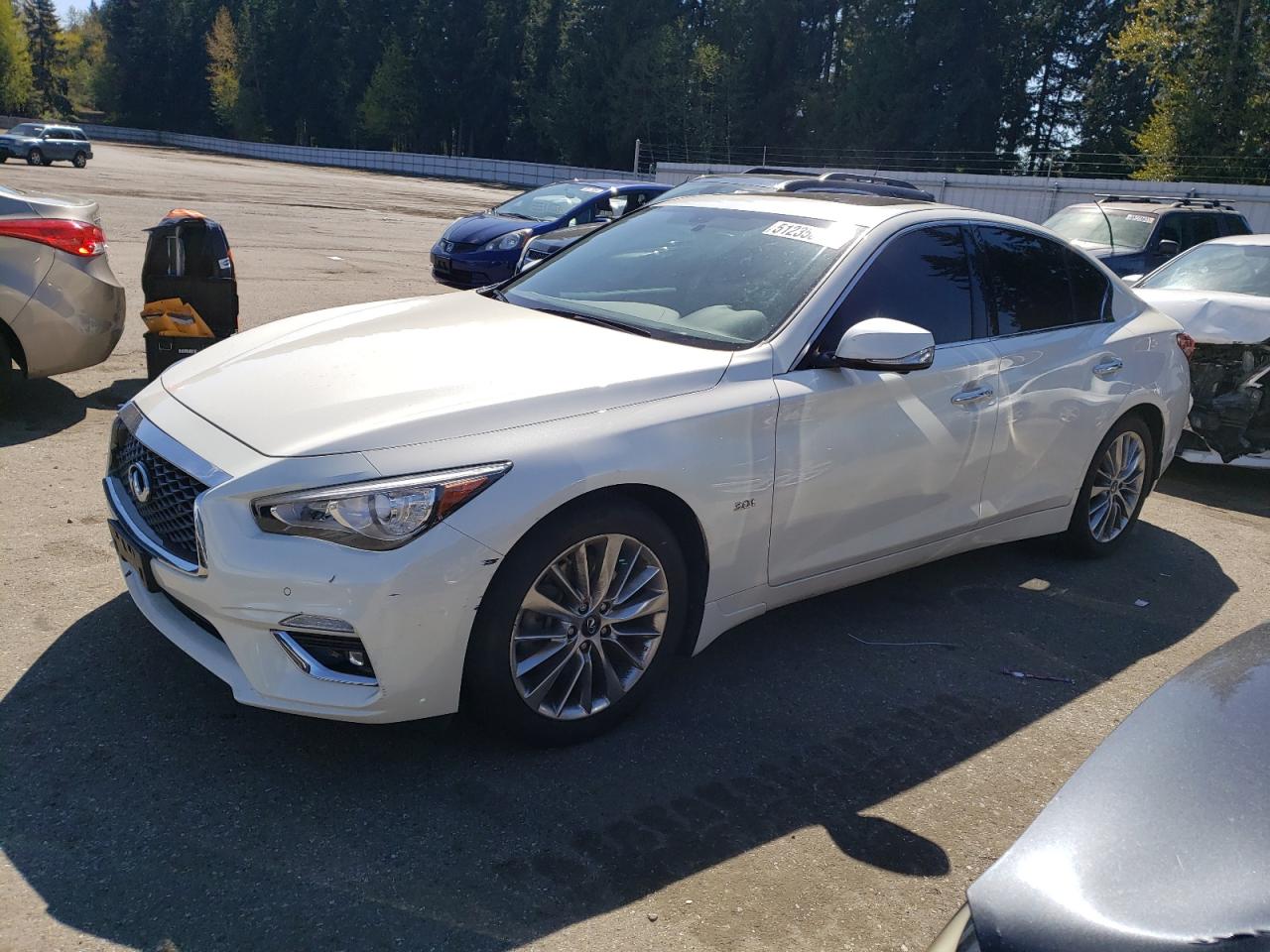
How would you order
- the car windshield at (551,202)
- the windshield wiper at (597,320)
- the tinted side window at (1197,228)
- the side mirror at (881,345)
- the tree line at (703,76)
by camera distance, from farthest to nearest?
the tree line at (703,76), the car windshield at (551,202), the tinted side window at (1197,228), the windshield wiper at (597,320), the side mirror at (881,345)

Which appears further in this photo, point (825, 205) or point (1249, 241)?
point (1249, 241)

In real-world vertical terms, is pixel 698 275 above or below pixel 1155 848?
above

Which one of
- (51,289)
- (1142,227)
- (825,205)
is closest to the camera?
(825,205)

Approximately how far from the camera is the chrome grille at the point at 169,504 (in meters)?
3.16

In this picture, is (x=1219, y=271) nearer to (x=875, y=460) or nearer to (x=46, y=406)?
(x=875, y=460)

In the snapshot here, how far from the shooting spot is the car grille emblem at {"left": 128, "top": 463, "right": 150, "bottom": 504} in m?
3.38

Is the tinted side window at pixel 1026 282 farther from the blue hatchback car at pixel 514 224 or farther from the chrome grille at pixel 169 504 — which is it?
the blue hatchback car at pixel 514 224

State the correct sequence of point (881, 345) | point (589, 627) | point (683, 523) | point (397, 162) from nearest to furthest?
point (589, 627) < point (683, 523) < point (881, 345) < point (397, 162)

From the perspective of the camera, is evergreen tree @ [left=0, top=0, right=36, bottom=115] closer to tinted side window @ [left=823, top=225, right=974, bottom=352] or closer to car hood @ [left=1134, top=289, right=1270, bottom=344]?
car hood @ [left=1134, top=289, right=1270, bottom=344]

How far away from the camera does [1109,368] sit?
518cm

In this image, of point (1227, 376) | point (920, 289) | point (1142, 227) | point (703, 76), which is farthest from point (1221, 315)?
point (703, 76)

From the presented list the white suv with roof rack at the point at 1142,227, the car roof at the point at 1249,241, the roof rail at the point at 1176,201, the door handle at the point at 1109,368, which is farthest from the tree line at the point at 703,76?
the door handle at the point at 1109,368

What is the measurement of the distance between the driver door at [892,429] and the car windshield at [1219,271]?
439 centimetres

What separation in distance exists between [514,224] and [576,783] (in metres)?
11.8
